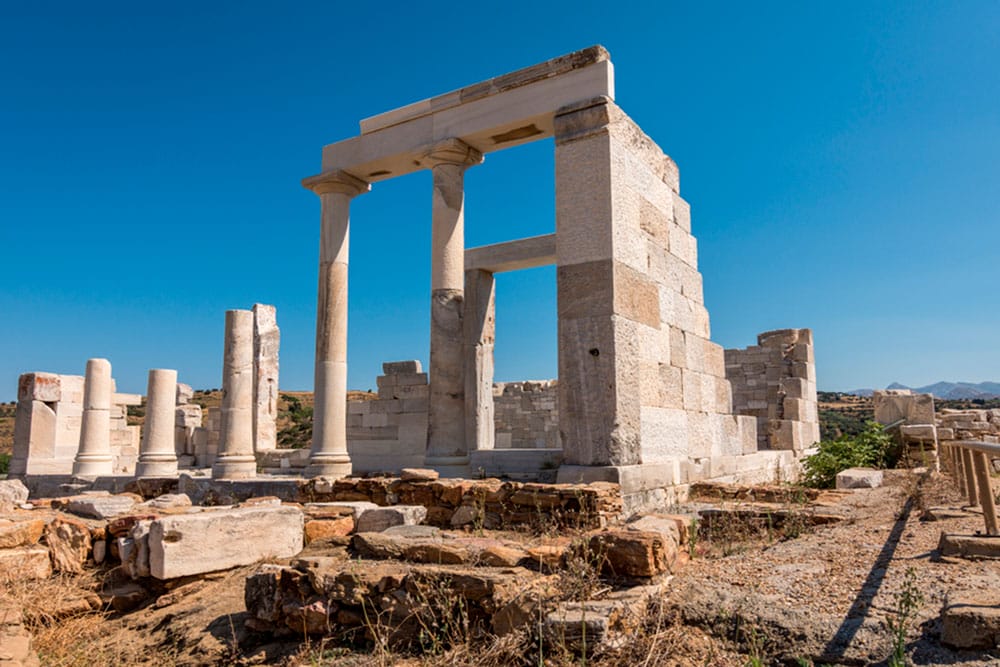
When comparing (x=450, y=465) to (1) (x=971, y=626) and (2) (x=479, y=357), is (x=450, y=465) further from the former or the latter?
(1) (x=971, y=626)

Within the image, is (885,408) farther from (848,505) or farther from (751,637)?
(751,637)

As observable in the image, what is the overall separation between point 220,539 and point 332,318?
234 inches

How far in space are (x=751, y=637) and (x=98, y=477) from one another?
47.4 feet

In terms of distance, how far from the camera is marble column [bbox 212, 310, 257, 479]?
13070 millimetres

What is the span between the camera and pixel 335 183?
12.2 m

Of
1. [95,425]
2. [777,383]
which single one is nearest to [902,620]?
[777,383]

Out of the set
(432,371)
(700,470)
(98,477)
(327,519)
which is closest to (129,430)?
(98,477)

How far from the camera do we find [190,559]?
6.30m

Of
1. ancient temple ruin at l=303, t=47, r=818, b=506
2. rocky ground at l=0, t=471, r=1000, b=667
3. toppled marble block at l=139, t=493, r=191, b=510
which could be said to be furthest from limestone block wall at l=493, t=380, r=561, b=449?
rocky ground at l=0, t=471, r=1000, b=667

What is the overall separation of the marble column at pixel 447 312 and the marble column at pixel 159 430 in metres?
6.89

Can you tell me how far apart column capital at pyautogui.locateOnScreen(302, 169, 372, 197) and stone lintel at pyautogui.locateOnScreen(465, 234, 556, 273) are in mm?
3660

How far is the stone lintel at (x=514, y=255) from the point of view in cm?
1495

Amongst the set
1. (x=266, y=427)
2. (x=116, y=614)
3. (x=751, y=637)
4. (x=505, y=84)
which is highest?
(x=505, y=84)

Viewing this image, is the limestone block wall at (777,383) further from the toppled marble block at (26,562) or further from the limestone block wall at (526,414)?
the toppled marble block at (26,562)
